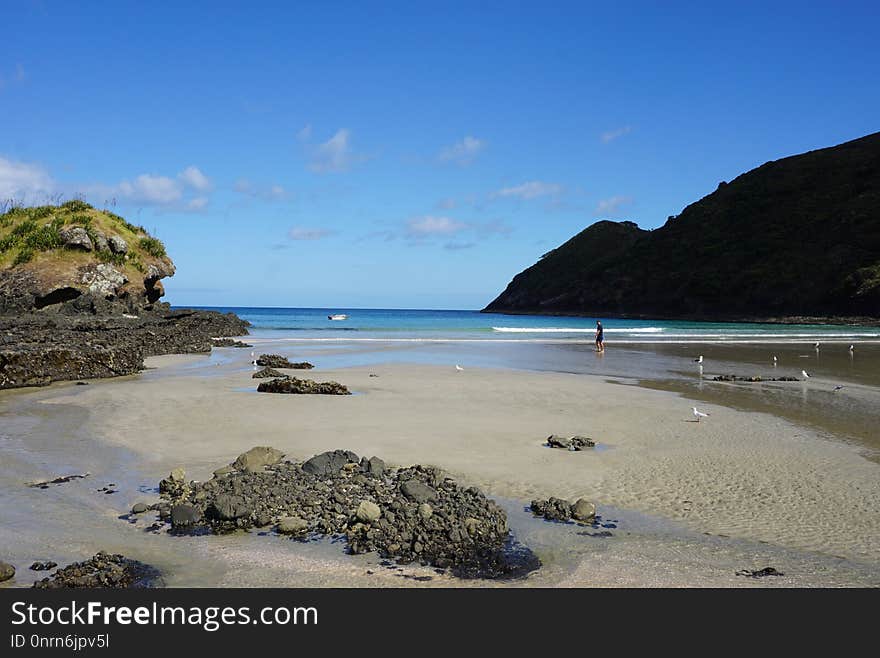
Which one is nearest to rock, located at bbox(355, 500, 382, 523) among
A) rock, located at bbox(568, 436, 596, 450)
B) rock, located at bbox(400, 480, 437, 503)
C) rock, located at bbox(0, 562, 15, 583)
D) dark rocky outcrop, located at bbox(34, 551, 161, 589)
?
rock, located at bbox(400, 480, 437, 503)

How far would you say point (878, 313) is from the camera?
78.2 m

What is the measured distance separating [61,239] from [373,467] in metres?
40.0

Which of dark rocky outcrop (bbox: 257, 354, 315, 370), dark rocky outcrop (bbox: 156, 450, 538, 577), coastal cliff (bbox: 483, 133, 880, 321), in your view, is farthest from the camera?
coastal cliff (bbox: 483, 133, 880, 321)

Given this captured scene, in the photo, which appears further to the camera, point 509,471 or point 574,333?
point 574,333

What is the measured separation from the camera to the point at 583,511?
696 centimetres

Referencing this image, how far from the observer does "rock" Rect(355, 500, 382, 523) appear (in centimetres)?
641

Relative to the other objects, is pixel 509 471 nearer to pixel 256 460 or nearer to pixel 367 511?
pixel 367 511

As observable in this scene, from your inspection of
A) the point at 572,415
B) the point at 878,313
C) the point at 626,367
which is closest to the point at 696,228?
the point at 878,313

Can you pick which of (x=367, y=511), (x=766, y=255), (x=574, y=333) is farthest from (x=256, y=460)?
(x=766, y=255)

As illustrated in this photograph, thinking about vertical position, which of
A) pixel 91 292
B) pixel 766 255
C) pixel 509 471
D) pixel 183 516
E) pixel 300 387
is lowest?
pixel 509 471

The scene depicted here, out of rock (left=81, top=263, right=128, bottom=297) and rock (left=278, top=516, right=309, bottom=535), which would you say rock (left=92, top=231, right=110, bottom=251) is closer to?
rock (left=81, top=263, right=128, bottom=297)

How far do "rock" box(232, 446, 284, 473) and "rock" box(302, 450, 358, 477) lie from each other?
22.0 inches
